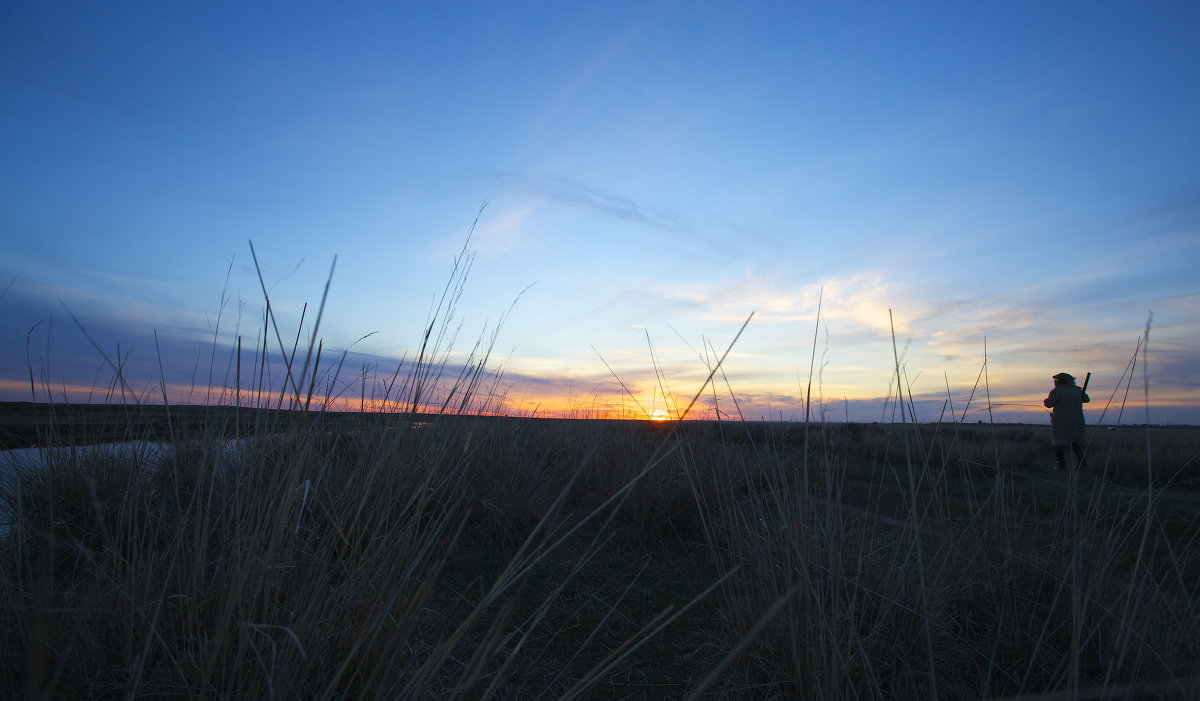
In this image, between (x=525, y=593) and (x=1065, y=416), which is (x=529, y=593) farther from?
(x=1065, y=416)

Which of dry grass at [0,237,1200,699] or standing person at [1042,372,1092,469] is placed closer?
dry grass at [0,237,1200,699]

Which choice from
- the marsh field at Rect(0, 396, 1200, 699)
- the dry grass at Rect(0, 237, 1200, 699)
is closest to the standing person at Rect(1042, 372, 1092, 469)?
the marsh field at Rect(0, 396, 1200, 699)

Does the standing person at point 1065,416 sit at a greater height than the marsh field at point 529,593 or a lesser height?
greater

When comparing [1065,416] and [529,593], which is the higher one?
[1065,416]

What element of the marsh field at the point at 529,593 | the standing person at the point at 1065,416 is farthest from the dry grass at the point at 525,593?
the standing person at the point at 1065,416

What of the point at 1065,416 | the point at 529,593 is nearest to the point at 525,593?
the point at 529,593

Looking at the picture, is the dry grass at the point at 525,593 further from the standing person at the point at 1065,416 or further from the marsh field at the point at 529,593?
the standing person at the point at 1065,416

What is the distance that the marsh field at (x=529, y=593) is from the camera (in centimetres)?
112

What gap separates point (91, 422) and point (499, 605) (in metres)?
3.35

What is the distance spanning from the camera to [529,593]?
99.3 inches

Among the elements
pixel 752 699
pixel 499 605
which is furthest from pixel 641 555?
pixel 752 699

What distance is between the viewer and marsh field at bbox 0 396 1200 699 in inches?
43.9

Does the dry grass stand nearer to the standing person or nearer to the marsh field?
the marsh field

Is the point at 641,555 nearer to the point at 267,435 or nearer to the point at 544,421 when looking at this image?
the point at 267,435
